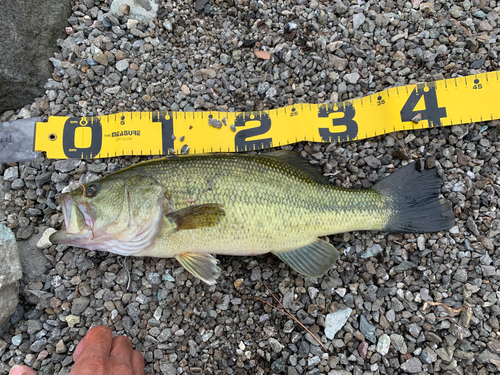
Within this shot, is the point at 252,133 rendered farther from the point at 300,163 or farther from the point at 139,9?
the point at 139,9

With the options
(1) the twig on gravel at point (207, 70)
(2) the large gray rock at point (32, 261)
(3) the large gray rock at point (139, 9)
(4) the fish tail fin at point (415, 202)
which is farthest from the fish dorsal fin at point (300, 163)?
(2) the large gray rock at point (32, 261)

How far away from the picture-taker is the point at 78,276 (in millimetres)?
3271

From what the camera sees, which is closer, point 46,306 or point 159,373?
point 159,373

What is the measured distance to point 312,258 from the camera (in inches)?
120

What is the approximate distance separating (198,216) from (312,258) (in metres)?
1.21

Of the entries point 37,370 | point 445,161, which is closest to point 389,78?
point 445,161

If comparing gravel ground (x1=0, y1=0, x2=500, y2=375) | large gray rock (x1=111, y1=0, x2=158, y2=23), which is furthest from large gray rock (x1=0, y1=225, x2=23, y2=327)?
large gray rock (x1=111, y1=0, x2=158, y2=23)

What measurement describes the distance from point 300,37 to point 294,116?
1.04 meters

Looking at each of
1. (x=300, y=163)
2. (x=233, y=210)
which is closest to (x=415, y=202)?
(x=300, y=163)

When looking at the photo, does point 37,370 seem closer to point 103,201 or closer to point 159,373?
point 159,373

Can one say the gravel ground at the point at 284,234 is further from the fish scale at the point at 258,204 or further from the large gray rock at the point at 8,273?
the fish scale at the point at 258,204

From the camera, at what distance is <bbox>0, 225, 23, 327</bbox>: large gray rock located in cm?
296

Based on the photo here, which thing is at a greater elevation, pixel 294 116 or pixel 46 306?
pixel 294 116

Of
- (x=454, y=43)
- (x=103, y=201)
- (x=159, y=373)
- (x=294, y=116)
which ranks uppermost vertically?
(x=454, y=43)
